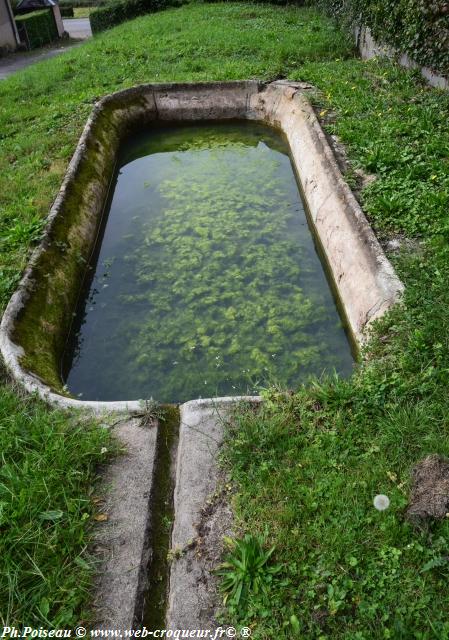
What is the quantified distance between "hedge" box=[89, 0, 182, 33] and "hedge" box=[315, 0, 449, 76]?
1378 cm

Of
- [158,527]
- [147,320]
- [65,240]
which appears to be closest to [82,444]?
[158,527]

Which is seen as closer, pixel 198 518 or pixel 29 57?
pixel 198 518

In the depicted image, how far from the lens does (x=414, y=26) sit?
850 cm

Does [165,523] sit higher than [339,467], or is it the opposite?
[339,467]

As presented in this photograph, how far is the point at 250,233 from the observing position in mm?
7129

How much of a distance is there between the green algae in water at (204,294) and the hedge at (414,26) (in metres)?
2.96

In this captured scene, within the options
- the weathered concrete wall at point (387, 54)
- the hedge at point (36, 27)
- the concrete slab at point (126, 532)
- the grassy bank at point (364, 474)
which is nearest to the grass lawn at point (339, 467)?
the grassy bank at point (364, 474)

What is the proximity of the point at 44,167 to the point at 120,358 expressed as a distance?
12.9 ft

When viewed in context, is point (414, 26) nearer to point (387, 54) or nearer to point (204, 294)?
point (387, 54)

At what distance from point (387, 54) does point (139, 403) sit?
967 centimetres

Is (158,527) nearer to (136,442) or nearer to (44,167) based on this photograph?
(136,442)

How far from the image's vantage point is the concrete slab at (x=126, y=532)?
2729 mm

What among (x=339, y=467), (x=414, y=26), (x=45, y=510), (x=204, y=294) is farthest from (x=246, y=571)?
(x=414, y=26)

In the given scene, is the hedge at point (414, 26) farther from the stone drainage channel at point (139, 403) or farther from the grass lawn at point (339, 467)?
the grass lawn at point (339, 467)
